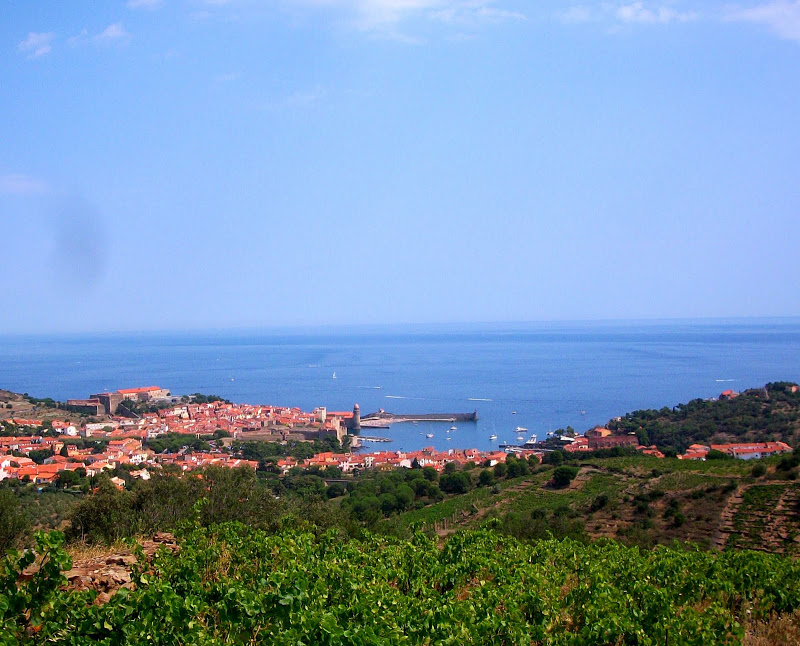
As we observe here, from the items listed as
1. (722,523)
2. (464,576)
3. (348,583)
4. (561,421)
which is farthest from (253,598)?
(561,421)

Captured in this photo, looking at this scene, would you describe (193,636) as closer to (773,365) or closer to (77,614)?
(77,614)

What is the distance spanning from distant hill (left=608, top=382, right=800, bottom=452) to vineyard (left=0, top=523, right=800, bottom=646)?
30749 mm

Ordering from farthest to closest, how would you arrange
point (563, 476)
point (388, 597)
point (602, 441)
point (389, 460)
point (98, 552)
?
point (602, 441) < point (389, 460) < point (563, 476) < point (98, 552) < point (388, 597)

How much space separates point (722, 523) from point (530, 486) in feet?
28.6

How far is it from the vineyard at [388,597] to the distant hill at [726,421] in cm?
3075

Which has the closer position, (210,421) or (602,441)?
(602,441)

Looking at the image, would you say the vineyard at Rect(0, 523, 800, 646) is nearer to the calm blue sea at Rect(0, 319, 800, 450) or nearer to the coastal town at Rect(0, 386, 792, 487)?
the coastal town at Rect(0, 386, 792, 487)

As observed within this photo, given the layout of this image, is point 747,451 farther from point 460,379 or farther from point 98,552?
point 460,379

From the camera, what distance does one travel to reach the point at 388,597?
378 cm

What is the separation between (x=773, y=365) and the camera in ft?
264

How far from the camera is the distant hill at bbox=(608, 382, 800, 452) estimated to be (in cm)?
3512

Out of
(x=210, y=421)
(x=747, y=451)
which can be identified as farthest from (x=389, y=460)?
(x=210, y=421)

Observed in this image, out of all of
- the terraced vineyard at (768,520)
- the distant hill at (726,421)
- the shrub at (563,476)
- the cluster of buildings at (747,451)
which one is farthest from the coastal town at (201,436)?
the terraced vineyard at (768,520)

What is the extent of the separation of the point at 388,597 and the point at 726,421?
39744mm
